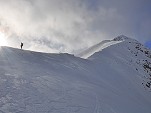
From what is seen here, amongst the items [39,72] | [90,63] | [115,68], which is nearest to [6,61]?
[39,72]

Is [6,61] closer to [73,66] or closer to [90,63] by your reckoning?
[73,66]

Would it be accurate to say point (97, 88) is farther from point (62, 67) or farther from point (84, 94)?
point (62, 67)

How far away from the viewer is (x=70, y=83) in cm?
2594

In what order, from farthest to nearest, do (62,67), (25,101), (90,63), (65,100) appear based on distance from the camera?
(90,63), (62,67), (65,100), (25,101)

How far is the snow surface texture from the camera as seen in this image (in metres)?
19.6

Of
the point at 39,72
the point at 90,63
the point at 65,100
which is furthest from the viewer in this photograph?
the point at 90,63

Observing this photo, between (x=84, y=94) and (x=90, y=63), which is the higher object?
(x=90, y=63)

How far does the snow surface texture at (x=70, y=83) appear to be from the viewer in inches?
771

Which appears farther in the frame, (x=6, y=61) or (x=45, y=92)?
(x=6, y=61)

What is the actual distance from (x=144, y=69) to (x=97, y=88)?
840 inches

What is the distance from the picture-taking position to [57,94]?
21.9 metres

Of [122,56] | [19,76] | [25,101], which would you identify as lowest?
[25,101]

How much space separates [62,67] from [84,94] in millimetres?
8379

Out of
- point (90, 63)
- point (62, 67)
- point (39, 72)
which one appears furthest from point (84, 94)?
point (90, 63)
